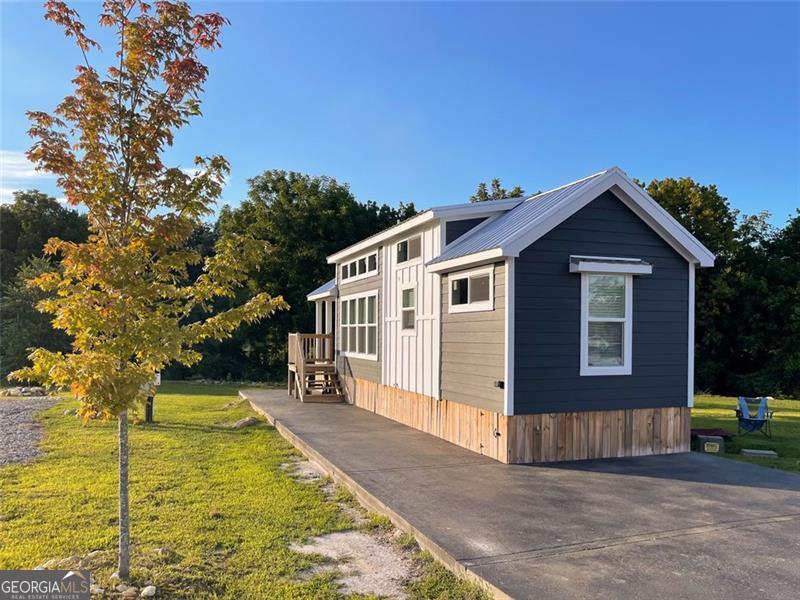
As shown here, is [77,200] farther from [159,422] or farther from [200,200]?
[159,422]

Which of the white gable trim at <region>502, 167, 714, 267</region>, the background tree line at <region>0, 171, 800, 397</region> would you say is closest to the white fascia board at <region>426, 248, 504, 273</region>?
Result: the white gable trim at <region>502, 167, 714, 267</region>

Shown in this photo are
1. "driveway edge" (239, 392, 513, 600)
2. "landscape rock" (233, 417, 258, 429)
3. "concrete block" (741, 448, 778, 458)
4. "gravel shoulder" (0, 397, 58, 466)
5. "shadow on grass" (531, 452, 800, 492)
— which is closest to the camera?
"driveway edge" (239, 392, 513, 600)

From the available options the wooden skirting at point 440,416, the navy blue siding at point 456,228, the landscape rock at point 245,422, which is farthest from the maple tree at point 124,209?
the landscape rock at point 245,422

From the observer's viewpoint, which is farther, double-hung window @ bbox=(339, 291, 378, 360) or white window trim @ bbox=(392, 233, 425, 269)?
double-hung window @ bbox=(339, 291, 378, 360)

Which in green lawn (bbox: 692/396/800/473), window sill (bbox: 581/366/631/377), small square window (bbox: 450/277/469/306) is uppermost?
small square window (bbox: 450/277/469/306)

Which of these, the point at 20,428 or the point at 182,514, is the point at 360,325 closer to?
the point at 20,428

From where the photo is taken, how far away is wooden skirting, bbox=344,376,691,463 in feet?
25.0

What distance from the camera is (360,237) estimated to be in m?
27.3

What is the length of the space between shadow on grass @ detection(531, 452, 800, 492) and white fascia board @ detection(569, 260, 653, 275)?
2.59 meters

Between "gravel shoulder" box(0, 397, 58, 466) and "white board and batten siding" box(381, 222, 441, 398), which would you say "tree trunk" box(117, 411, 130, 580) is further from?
"white board and batten siding" box(381, 222, 441, 398)

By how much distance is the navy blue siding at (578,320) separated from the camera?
25.0 ft

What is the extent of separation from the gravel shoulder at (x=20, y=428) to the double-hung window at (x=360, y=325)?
6.51 metres

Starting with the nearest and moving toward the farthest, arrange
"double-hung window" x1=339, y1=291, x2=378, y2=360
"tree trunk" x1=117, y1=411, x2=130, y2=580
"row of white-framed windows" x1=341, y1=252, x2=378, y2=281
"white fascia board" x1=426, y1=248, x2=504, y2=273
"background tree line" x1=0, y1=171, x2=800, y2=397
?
"tree trunk" x1=117, y1=411, x2=130, y2=580 → "white fascia board" x1=426, y1=248, x2=504, y2=273 → "double-hung window" x1=339, y1=291, x2=378, y2=360 → "row of white-framed windows" x1=341, y1=252, x2=378, y2=281 → "background tree line" x1=0, y1=171, x2=800, y2=397

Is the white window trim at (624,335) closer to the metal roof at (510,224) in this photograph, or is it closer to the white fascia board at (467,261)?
the metal roof at (510,224)
